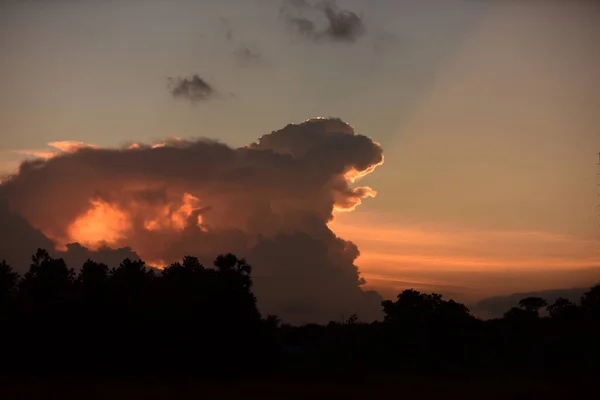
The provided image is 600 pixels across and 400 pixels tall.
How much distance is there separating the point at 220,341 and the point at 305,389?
6.87 meters

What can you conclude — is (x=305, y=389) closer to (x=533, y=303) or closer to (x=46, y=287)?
(x=46, y=287)

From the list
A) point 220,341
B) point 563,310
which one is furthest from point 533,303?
point 220,341

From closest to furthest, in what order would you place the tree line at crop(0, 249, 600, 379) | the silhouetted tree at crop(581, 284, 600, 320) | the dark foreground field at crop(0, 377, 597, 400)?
the dark foreground field at crop(0, 377, 597, 400)
the tree line at crop(0, 249, 600, 379)
the silhouetted tree at crop(581, 284, 600, 320)

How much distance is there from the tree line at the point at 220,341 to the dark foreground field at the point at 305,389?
2661mm

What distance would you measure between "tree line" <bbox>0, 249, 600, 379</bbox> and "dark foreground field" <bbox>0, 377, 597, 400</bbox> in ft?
8.73

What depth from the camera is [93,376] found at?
42.1 metres

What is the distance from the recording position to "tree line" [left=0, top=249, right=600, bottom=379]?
41438 millimetres

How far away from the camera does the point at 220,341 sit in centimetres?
4109

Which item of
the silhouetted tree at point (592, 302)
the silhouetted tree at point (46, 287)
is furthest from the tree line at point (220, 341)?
the silhouetted tree at point (592, 302)

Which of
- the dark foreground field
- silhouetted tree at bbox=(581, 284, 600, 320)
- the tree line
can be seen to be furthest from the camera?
silhouetted tree at bbox=(581, 284, 600, 320)

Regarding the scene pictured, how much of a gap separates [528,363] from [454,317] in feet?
23.8

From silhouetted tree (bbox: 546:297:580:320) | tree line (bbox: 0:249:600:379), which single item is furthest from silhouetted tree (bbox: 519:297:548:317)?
tree line (bbox: 0:249:600:379)

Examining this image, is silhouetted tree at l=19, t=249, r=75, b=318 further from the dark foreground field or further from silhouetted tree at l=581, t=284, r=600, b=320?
silhouetted tree at l=581, t=284, r=600, b=320

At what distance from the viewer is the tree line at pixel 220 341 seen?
41.4 metres
